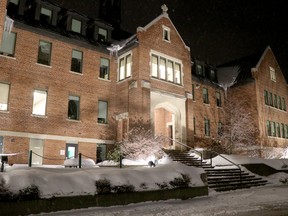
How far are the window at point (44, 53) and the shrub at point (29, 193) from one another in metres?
12.8

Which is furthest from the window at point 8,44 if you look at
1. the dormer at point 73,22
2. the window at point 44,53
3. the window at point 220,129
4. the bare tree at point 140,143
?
the window at point 220,129

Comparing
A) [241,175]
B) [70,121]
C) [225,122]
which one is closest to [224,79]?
[225,122]

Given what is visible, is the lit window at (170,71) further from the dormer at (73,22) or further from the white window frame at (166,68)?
the dormer at (73,22)

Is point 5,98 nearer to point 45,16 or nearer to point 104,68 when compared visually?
point 45,16

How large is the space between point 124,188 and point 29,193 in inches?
136

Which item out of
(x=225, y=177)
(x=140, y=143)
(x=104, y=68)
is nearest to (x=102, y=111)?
(x=104, y=68)

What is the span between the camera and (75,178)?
32.3 feet

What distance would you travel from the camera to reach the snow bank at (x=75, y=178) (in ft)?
29.1

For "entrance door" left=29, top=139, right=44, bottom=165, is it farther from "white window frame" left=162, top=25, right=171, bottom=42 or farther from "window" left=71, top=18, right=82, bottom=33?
"white window frame" left=162, top=25, right=171, bottom=42

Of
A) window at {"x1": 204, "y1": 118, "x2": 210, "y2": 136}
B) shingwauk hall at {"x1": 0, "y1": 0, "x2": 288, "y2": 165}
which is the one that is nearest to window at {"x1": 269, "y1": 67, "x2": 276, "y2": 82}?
window at {"x1": 204, "y1": 118, "x2": 210, "y2": 136}

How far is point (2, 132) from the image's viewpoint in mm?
17000

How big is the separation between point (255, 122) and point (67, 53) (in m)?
20.6

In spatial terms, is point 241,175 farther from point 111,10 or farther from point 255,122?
point 111,10

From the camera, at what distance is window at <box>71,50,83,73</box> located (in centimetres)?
2123
